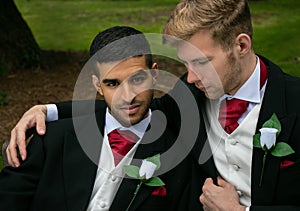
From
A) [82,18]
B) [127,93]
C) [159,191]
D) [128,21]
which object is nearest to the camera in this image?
[127,93]

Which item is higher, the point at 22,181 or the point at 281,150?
the point at 281,150

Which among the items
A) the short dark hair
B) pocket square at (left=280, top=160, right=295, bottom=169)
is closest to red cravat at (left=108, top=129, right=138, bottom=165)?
the short dark hair

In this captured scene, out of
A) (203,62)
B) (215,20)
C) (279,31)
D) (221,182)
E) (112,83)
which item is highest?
(215,20)

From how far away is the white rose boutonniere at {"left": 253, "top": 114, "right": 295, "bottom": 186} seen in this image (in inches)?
121

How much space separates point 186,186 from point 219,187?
0.30 metres

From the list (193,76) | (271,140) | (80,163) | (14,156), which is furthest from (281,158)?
(14,156)

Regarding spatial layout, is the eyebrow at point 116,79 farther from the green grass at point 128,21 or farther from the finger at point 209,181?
the green grass at point 128,21

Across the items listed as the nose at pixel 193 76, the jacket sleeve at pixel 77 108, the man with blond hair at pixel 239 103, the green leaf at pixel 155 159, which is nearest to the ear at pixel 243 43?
the man with blond hair at pixel 239 103

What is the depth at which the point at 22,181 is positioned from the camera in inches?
132

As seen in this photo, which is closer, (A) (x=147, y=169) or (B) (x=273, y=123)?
(B) (x=273, y=123)

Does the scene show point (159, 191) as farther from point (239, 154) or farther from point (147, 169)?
point (239, 154)

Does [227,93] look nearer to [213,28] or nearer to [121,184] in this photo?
[213,28]

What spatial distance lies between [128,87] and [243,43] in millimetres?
661

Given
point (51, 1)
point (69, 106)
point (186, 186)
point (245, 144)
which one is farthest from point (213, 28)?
point (51, 1)
